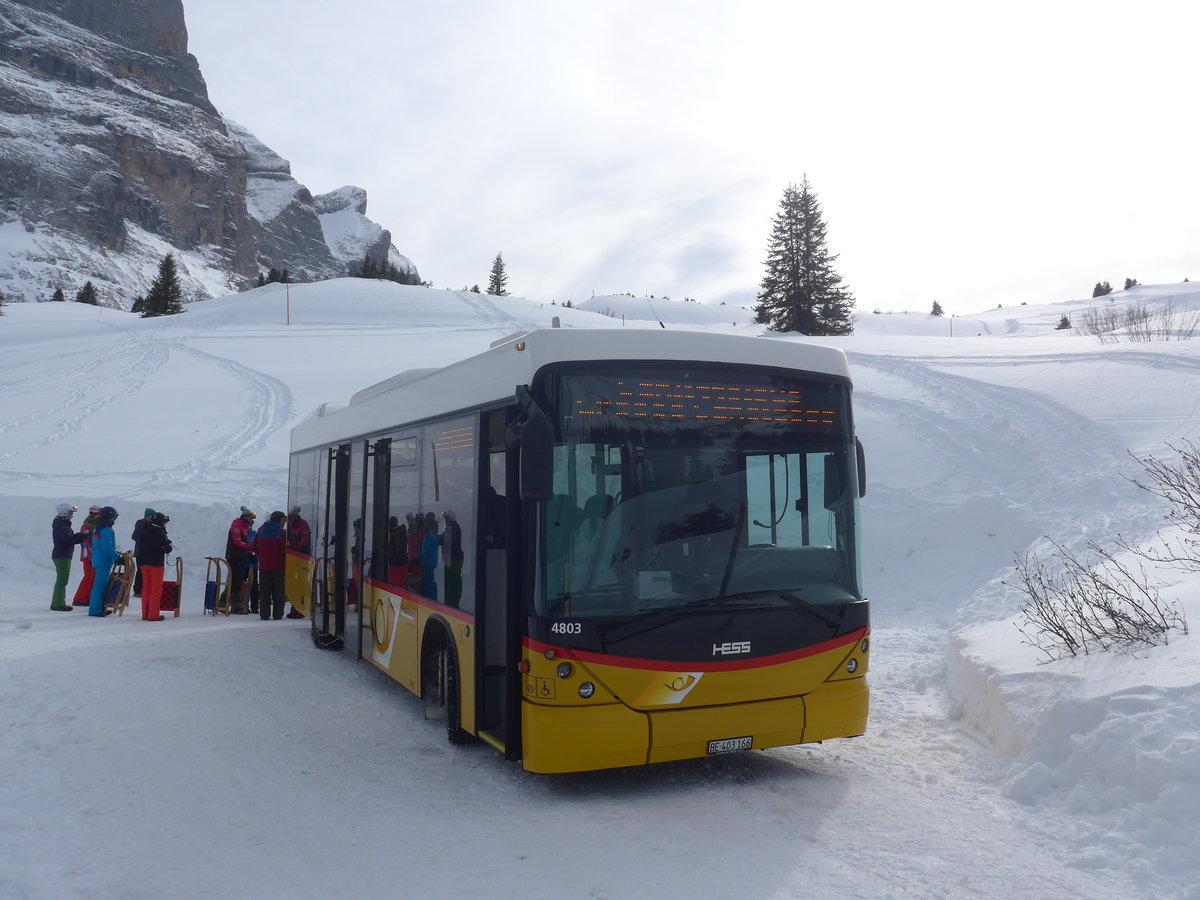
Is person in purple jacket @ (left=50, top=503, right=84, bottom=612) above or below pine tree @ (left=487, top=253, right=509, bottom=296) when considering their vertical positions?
below

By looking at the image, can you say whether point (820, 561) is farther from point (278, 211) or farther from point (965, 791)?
point (278, 211)

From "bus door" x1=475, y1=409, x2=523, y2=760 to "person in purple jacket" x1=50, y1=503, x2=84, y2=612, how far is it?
33.9 feet

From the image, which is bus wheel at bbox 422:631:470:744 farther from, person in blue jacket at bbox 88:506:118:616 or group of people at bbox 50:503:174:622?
person in blue jacket at bbox 88:506:118:616

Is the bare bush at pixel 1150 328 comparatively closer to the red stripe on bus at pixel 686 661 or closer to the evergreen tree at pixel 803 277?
the evergreen tree at pixel 803 277

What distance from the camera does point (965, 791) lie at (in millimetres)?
5844

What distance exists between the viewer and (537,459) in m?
5.52

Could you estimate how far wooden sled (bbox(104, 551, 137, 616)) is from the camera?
14023 mm

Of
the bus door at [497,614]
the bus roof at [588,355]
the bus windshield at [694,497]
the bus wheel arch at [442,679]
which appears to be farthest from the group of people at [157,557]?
the bus windshield at [694,497]

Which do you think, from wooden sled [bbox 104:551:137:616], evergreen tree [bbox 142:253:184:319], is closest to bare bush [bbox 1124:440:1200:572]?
wooden sled [bbox 104:551:137:616]

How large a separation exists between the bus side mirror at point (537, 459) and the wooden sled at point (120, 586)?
1100 centimetres

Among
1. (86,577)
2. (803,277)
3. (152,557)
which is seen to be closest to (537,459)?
(152,557)

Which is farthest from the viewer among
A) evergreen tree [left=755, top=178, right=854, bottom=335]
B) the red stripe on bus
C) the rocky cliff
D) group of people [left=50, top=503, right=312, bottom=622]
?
the rocky cliff

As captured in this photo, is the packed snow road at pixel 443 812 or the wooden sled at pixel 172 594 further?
the wooden sled at pixel 172 594

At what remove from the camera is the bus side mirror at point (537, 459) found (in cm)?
548
